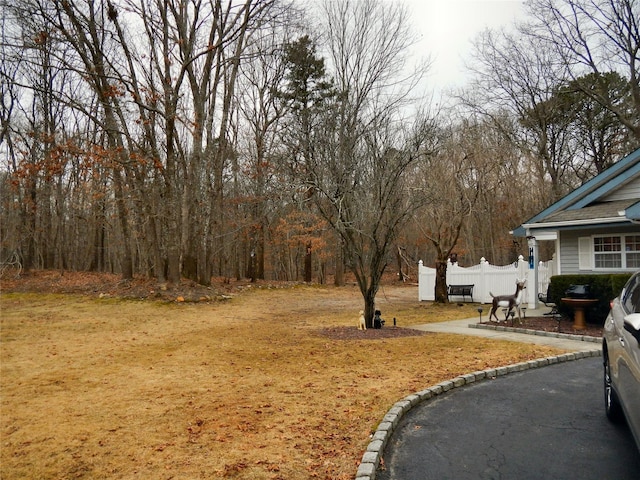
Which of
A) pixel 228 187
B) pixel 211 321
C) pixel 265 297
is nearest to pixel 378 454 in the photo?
pixel 211 321

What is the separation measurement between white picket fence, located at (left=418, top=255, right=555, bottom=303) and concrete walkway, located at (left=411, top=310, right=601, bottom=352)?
4.87 meters

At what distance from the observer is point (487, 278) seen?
16.9m

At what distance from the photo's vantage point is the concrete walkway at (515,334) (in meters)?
8.81

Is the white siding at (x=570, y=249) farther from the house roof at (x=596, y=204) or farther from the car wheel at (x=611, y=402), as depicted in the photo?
the car wheel at (x=611, y=402)

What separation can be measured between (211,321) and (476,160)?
37.0ft

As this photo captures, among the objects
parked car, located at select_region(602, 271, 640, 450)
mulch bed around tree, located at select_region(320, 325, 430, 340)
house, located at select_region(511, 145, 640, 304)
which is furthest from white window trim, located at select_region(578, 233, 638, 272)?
parked car, located at select_region(602, 271, 640, 450)

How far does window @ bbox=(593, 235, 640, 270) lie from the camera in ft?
39.2

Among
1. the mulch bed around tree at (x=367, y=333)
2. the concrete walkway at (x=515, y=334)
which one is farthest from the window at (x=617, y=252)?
the mulch bed around tree at (x=367, y=333)

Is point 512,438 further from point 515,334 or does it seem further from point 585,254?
point 585,254

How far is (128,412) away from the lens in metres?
4.89

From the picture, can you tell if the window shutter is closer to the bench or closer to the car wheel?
the bench

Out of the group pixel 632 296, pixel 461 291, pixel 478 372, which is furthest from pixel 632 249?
pixel 632 296

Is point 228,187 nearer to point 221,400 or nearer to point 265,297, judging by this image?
point 265,297

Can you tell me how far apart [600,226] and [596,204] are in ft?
7.91
